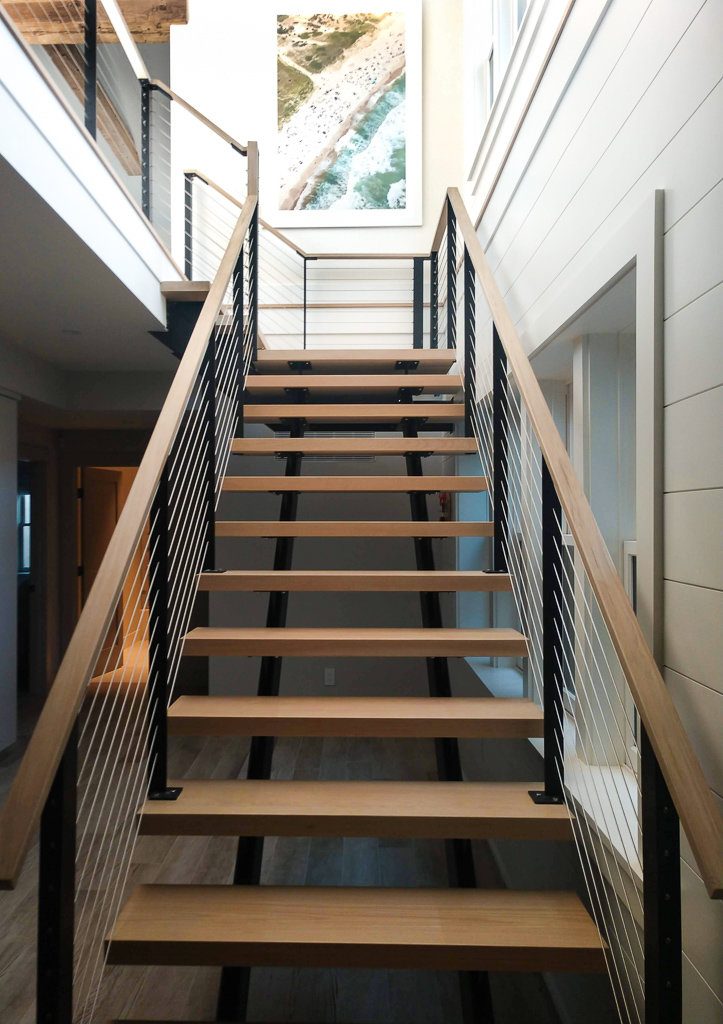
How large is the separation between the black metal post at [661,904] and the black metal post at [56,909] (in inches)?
36.7

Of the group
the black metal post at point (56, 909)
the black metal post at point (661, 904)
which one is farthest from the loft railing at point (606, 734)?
the black metal post at point (56, 909)

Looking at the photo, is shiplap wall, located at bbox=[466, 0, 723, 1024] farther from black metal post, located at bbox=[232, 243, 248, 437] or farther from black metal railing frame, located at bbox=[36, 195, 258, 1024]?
black metal post, located at bbox=[232, 243, 248, 437]

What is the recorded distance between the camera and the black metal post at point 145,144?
4.11m

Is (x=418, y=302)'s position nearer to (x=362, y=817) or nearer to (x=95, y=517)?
(x=95, y=517)

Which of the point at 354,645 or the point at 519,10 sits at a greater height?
the point at 519,10

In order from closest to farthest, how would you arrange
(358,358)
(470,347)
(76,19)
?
1. (470,347)
2. (358,358)
3. (76,19)

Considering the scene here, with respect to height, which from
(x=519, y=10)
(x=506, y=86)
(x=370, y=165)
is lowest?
(x=506, y=86)

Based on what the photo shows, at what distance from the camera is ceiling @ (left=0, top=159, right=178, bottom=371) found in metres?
2.81


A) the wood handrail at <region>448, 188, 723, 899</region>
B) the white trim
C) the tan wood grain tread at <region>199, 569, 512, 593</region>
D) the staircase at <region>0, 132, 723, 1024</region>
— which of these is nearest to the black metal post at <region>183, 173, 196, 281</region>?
the white trim

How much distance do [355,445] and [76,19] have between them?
10.4 ft

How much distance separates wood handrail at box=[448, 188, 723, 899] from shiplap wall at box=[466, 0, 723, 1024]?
0.17m

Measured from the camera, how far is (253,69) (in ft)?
18.6

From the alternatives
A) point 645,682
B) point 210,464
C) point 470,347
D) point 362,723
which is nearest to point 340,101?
point 470,347

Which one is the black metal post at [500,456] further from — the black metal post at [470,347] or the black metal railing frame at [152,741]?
the black metal railing frame at [152,741]
